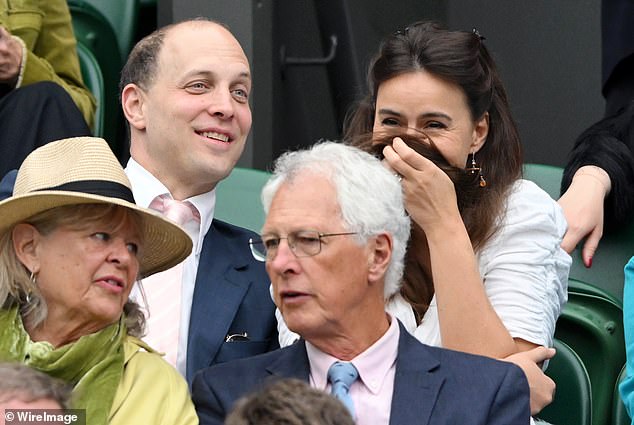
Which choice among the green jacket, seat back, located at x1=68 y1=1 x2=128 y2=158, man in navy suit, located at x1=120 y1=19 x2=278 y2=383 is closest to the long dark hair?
man in navy suit, located at x1=120 y1=19 x2=278 y2=383

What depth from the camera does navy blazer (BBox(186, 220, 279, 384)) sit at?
362cm

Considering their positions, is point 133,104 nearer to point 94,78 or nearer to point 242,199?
point 242,199

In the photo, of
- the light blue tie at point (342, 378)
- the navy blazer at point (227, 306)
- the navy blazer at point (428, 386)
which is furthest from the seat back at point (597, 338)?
the light blue tie at point (342, 378)

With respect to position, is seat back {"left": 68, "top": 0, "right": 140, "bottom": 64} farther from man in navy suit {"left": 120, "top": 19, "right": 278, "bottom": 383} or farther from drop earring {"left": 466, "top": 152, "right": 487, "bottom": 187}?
drop earring {"left": 466, "top": 152, "right": 487, "bottom": 187}

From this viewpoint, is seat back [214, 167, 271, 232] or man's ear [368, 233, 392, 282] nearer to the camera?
man's ear [368, 233, 392, 282]

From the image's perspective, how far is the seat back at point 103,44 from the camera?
5.89m

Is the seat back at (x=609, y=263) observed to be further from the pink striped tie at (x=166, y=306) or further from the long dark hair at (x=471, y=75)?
the pink striped tie at (x=166, y=306)

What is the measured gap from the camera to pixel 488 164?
3.90 metres

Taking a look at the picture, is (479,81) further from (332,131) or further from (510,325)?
(332,131)

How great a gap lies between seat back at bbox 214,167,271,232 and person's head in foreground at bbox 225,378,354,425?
7.39ft

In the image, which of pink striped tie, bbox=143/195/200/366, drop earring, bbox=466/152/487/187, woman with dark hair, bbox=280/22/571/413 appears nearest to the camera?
woman with dark hair, bbox=280/22/571/413

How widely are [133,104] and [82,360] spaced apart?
1.17 metres

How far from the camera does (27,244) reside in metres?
3.17

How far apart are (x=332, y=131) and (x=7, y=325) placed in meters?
3.34
